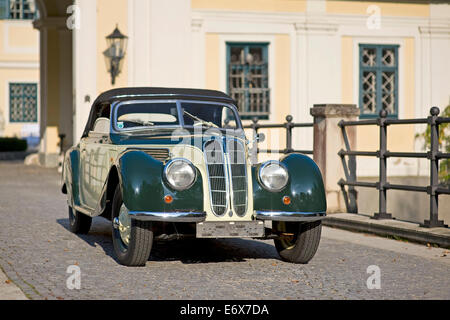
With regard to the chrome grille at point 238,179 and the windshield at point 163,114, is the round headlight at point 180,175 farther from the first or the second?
the windshield at point 163,114

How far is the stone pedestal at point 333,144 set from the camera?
1072 cm

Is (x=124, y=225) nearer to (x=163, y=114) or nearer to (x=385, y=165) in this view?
(x=163, y=114)

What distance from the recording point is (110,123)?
7996mm

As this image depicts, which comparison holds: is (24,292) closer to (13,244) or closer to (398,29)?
(13,244)

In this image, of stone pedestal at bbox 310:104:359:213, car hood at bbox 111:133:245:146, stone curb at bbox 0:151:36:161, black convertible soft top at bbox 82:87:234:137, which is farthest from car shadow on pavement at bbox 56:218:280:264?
stone curb at bbox 0:151:36:161

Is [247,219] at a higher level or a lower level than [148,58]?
lower

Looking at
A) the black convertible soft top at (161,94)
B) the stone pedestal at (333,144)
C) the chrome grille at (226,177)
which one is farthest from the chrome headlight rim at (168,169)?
the stone pedestal at (333,144)

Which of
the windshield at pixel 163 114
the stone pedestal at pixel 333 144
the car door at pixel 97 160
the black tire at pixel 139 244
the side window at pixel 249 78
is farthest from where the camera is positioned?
the side window at pixel 249 78

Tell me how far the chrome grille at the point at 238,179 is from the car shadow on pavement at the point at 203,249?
72cm

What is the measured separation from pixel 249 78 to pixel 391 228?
10108 mm

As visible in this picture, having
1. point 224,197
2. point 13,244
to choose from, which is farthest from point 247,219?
point 13,244

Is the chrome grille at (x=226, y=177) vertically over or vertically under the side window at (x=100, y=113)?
under

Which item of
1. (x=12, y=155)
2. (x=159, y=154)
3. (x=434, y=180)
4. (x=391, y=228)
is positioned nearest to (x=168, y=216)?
(x=159, y=154)
